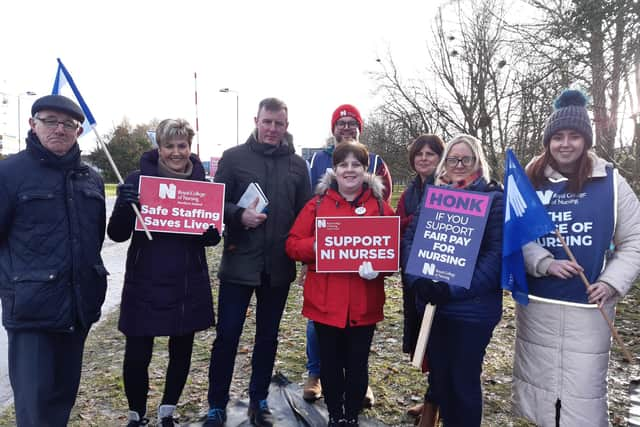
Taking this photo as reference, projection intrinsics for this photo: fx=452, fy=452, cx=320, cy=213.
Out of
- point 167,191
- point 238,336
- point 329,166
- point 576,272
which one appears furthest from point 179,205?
point 576,272

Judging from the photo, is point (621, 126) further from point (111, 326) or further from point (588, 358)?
point (111, 326)

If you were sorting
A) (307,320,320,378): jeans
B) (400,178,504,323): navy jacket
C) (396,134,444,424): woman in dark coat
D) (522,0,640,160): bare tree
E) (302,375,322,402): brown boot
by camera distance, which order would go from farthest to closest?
(522,0,640,160): bare tree → (307,320,320,378): jeans → (302,375,322,402): brown boot → (396,134,444,424): woman in dark coat → (400,178,504,323): navy jacket

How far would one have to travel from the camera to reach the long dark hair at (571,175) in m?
2.67

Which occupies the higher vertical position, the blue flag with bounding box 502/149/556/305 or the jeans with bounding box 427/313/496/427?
the blue flag with bounding box 502/149/556/305

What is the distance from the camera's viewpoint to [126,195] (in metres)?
2.99

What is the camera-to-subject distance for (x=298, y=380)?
14.6 feet

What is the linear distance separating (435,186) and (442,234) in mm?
312

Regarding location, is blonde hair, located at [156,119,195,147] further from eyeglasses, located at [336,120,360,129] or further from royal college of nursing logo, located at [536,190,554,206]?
royal college of nursing logo, located at [536,190,554,206]

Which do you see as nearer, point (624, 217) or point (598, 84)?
point (624, 217)

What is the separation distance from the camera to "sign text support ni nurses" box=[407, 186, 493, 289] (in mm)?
Result: 2726

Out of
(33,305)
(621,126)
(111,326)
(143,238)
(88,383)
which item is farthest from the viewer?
(621,126)

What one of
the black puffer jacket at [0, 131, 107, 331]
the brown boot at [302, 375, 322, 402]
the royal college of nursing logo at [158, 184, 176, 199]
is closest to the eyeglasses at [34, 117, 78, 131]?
the black puffer jacket at [0, 131, 107, 331]

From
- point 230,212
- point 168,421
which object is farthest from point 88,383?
point 230,212

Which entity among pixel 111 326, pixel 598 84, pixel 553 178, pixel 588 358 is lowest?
pixel 111 326
